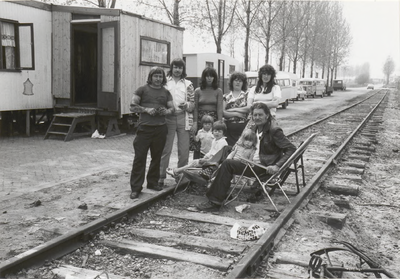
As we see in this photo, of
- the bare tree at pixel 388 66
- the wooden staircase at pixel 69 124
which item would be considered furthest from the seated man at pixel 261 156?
the bare tree at pixel 388 66

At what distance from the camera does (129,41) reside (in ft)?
41.7

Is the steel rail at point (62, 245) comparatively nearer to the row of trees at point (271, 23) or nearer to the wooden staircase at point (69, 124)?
the wooden staircase at point (69, 124)

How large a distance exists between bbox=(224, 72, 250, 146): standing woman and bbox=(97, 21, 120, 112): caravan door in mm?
6395

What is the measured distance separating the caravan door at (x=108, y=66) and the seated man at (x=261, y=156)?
7.48m

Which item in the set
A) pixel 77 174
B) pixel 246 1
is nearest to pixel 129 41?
pixel 77 174

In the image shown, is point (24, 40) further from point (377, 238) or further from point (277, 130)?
point (377, 238)

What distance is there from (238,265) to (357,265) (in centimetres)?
114

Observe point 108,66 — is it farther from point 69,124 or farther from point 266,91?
point 266,91

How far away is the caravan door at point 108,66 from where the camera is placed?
1238 centimetres

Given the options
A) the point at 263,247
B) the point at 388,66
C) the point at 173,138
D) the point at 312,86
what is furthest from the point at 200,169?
the point at 388,66

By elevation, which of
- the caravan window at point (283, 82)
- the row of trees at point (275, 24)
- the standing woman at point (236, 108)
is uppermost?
the row of trees at point (275, 24)

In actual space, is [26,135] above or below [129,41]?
below

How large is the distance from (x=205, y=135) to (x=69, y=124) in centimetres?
684

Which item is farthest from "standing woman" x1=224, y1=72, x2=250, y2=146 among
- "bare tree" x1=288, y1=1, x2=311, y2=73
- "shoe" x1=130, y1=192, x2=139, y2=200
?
"bare tree" x1=288, y1=1, x2=311, y2=73
